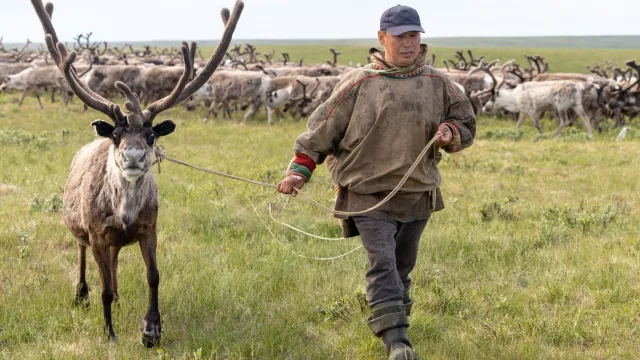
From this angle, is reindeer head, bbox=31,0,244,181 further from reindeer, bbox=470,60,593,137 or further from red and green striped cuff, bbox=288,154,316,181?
reindeer, bbox=470,60,593,137

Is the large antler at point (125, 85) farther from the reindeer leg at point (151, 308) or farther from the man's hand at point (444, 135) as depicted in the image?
the man's hand at point (444, 135)

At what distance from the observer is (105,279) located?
4082 millimetres

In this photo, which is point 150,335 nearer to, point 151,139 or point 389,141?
point 151,139

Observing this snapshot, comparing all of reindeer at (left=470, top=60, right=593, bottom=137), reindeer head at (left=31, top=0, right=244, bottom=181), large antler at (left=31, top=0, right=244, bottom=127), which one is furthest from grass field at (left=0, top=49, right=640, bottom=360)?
reindeer at (left=470, top=60, right=593, bottom=137)

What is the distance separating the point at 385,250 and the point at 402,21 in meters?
1.24

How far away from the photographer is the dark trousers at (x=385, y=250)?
350 cm

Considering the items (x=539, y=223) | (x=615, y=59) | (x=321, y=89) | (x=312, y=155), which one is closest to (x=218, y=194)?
(x=539, y=223)

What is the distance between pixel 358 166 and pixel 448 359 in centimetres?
130

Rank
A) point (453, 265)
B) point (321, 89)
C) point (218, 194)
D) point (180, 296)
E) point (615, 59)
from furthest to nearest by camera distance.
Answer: point (615, 59), point (321, 89), point (218, 194), point (453, 265), point (180, 296)

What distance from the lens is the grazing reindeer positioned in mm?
3775

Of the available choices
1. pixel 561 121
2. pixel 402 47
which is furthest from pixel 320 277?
pixel 561 121

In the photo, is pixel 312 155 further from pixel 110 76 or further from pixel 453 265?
pixel 110 76

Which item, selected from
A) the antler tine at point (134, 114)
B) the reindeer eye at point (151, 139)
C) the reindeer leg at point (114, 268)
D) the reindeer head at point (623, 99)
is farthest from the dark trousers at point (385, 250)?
the reindeer head at point (623, 99)

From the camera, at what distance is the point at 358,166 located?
145 inches
